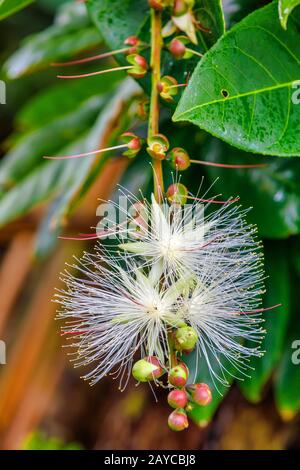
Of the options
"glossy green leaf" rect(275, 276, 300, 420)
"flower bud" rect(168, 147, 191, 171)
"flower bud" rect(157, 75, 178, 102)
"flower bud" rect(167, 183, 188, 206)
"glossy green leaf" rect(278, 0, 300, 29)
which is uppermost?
"glossy green leaf" rect(278, 0, 300, 29)

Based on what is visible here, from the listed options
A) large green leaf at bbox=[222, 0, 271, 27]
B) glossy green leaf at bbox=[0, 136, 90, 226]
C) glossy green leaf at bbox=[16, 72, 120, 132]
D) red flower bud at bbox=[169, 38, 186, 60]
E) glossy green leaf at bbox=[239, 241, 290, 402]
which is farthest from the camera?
glossy green leaf at bbox=[16, 72, 120, 132]

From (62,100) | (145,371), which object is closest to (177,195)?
(145,371)

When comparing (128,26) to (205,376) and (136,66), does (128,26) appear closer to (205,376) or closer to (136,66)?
(136,66)

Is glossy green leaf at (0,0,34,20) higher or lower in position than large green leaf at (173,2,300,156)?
higher

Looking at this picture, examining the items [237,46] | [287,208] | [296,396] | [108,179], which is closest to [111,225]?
[237,46]

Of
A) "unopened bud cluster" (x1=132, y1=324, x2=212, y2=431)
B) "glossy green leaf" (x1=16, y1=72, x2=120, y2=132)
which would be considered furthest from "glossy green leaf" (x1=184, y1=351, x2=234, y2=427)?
"glossy green leaf" (x1=16, y1=72, x2=120, y2=132)

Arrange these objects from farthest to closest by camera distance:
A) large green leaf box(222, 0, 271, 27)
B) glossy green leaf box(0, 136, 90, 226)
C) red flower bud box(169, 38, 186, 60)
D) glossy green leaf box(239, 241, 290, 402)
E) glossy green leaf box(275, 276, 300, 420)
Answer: glossy green leaf box(0, 136, 90, 226) < glossy green leaf box(275, 276, 300, 420) < glossy green leaf box(239, 241, 290, 402) < large green leaf box(222, 0, 271, 27) < red flower bud box(169, 38, 186, 60)

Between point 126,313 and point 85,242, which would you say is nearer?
point 126,313

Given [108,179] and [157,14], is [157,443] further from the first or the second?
[157,14]

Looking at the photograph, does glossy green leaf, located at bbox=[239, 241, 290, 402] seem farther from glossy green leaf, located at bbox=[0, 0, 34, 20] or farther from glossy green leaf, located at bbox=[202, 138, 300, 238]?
glossy green leaf, located at bbox=[0, 0, 34, 20]
